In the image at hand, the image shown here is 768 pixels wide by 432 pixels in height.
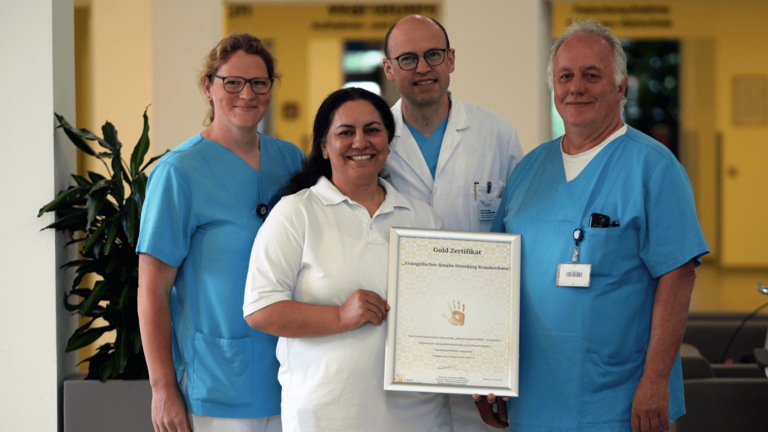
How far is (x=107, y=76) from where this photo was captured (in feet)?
16.9

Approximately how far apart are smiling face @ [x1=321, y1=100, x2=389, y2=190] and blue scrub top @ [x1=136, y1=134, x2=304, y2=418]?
1.31ft

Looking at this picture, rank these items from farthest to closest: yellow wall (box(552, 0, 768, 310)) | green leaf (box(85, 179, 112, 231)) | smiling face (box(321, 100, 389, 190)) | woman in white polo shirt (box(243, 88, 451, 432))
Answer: yellow wall (box(552, 0, 768, 310))
green leaf (box(85, 179, 112, 231))
smiling face (box(321, 100, 389, 190))
woman in white polo shirt (box(243, 88, 451, 432))

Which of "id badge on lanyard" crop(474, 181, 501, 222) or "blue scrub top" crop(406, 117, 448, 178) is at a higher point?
"blue scrub top" crop(406, 117, 448, 178)

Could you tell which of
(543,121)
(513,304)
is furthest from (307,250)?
(543,121)

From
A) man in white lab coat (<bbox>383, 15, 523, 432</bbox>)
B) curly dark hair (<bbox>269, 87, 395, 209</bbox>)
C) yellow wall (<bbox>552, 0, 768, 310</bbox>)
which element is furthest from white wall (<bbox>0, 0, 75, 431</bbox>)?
yellow wall (<bbox>552, 0, 768, 310</bbox>)

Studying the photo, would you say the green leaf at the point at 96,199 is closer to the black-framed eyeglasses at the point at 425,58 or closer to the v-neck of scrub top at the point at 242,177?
the v-neck of scrub top at the point at 242,177

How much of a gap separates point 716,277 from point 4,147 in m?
8.27

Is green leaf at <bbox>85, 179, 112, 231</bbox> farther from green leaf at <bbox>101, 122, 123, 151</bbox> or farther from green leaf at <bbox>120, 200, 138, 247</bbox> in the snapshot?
green leaf at <bbox>101, 122, 123, 151</bbox>

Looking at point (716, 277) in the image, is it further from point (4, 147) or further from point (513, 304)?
point (4, 147)

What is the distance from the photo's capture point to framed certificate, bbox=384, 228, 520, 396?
160 cm

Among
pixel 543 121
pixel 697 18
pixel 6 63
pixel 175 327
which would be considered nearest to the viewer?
pixel 175 327

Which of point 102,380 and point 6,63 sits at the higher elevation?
point 6,63

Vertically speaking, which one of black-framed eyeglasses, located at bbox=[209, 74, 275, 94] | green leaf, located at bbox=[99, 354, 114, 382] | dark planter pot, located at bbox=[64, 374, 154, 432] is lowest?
dark planter pot, located at bbox=[64, 374, 154, 432]

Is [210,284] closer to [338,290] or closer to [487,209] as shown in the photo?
[338,290]
